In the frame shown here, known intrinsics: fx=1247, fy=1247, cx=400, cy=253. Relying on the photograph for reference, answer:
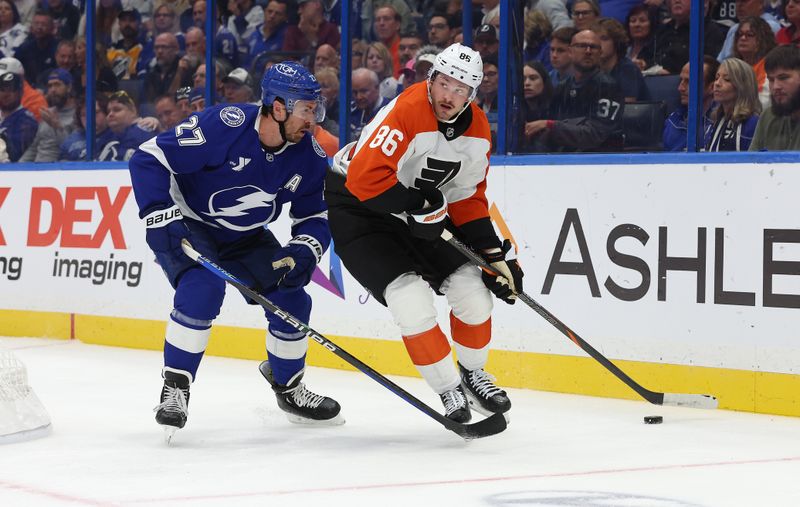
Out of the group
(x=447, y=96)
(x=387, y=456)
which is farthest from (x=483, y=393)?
(x=447, y=96)

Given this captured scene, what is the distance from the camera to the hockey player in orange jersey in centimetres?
347

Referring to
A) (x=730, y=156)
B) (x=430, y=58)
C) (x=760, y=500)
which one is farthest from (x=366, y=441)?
(x=430, y=58)

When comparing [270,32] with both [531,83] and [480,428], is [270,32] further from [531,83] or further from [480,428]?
[480,428]

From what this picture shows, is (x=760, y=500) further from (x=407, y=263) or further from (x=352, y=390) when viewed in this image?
(x=352, y=390)

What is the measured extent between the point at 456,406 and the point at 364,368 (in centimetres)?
28

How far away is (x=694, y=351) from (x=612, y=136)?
903 millimetres

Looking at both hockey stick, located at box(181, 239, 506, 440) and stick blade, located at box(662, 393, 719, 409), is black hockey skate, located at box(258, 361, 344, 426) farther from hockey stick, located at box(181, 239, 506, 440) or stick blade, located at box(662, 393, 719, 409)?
stick blade, located at box(662, 393, 719, 409)

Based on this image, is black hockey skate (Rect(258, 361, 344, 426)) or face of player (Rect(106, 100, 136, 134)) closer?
black hockey skate (Rect(258, 361, 344, 426))

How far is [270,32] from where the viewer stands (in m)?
5.93

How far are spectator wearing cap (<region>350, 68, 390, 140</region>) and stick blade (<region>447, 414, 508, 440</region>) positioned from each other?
2.36 metres

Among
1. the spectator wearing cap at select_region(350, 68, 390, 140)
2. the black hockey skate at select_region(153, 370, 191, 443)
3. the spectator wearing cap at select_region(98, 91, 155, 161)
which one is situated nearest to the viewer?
the black hockey skate at select_region(153, 370, 191, 443)

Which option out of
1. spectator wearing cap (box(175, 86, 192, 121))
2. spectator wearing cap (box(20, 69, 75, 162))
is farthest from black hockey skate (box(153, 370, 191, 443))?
spectator wearing cap (box(20, 69, 75, 162))

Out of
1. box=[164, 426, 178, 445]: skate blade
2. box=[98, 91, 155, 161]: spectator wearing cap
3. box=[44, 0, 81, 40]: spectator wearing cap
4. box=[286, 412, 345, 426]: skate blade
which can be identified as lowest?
box=[286, 412, 345, 426]: skate blade

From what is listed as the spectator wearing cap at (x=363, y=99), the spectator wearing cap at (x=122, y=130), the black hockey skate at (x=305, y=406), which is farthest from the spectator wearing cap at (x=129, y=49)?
the black hockey skate at (x=305, y=406)
